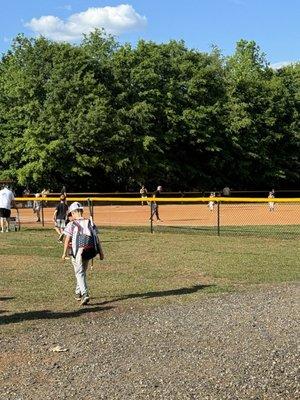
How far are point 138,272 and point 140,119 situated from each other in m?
40.0

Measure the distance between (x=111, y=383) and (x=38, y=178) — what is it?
A: 43.0 meters

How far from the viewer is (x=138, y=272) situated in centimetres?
1304

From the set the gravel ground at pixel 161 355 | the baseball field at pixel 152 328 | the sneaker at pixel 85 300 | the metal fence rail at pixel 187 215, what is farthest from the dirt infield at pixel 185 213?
the gravel ground at pixel 161 355

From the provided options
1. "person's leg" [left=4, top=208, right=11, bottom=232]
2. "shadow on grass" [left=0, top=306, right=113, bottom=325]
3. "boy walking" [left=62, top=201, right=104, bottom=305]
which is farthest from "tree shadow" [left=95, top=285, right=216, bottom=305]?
"person's leg" [left=4, top=208, right=11, bottom=232]

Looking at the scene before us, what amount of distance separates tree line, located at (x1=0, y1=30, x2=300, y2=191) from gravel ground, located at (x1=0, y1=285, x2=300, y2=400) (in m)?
39.6

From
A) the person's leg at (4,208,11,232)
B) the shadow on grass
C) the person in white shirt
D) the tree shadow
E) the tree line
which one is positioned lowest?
the tree shadow

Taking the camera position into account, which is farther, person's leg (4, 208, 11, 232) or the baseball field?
person's leg (4, 208, 11, 232)

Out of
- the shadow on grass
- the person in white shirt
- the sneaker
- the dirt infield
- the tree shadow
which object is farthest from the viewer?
the dirt infield

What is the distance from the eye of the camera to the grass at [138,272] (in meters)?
9.66

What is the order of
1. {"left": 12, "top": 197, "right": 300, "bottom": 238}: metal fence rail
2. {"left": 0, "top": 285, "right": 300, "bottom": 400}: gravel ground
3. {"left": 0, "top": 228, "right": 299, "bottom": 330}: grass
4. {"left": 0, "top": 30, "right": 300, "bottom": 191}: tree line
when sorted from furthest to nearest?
{"left": 0, "top": 30, "right": 300, "bottom": 191}: tree line < {"left": 12, "top": 197, "right": 300, "bottom": 238}: metal fence rail < {"left": 0, "top": 228, "right": 299, "bottom": 330}: grass < {"left": 0, "top": 285, "right": 300, "bottom": 400}: gravel ground

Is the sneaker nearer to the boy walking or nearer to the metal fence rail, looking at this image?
the boy walking

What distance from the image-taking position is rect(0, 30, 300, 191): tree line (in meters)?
49.0

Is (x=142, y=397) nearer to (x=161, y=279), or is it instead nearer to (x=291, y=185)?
(x=161, y=279)

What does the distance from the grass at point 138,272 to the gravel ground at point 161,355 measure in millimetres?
860
